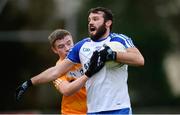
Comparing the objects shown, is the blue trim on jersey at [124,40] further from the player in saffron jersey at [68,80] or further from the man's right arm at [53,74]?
the player in saffron jersey at [68,80]

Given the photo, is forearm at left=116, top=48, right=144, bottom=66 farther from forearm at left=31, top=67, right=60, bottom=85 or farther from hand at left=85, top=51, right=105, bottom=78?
forearm at left=31, top=67, right=60, bottom=85

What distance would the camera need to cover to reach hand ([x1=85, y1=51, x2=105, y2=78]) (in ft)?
27.3

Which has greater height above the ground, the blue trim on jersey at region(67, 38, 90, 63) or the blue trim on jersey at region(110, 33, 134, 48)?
the blue trim on jersey at region(110, 33, 134, 48)

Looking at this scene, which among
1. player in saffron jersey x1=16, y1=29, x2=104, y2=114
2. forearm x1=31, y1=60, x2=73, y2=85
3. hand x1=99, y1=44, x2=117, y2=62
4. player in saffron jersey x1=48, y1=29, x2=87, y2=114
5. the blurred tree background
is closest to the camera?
hand x1=99, y1=44, x2=117, y2=62

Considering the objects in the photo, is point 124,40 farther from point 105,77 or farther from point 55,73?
point 55,73

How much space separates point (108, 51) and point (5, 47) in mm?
16658

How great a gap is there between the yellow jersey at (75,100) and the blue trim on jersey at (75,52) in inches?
21.8

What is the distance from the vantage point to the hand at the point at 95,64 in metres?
8.32

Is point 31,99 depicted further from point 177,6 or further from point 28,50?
point 177,6

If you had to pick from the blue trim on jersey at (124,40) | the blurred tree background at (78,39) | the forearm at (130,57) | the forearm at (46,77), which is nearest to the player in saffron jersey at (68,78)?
the forearm at (46,77)

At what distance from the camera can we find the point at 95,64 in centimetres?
835

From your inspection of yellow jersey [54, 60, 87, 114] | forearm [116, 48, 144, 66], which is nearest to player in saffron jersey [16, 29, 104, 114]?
yellow jersey [54, 60, 87, 114]

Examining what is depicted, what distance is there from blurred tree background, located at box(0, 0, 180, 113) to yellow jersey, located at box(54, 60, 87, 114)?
46.7 feet

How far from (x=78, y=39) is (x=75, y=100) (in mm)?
14795
